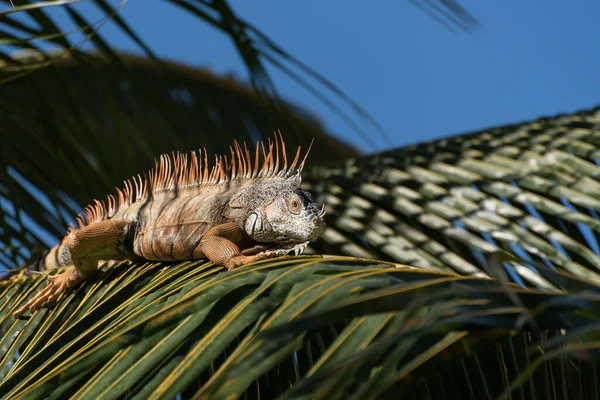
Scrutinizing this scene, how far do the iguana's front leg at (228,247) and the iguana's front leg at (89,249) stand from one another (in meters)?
0.66

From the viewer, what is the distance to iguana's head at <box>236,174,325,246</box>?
3443mm

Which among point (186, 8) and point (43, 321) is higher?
point (186, 8)

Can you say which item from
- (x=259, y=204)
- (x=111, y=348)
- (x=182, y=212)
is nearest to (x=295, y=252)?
(x=259, y=204)

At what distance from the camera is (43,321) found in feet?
11.5

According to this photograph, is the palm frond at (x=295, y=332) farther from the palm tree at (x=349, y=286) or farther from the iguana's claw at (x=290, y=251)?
the iguana's claw at (x=290, y=251)

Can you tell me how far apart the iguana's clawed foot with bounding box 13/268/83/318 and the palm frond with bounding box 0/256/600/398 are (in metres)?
0.78

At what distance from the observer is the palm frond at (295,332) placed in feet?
5.30

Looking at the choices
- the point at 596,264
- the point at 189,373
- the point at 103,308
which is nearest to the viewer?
the point at 189,373

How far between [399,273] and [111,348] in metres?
0.74

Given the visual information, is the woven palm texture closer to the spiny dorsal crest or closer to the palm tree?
the palm tree

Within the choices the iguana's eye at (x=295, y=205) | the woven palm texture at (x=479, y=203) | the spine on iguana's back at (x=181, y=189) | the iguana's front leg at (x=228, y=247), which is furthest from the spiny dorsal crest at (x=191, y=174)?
the woven palm texture at (x=479, y=203)

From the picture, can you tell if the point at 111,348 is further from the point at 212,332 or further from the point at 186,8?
the point at 186,8

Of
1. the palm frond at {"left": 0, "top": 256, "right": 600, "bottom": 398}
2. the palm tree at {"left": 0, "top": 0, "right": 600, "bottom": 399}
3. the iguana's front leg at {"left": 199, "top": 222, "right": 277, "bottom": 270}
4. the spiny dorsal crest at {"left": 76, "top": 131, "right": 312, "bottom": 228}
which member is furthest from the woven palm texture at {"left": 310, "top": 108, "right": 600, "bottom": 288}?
the palm frond at {"left": 0, "top": 256, "right": 600, "bottom": 398}

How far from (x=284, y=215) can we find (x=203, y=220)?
41 centimetres
